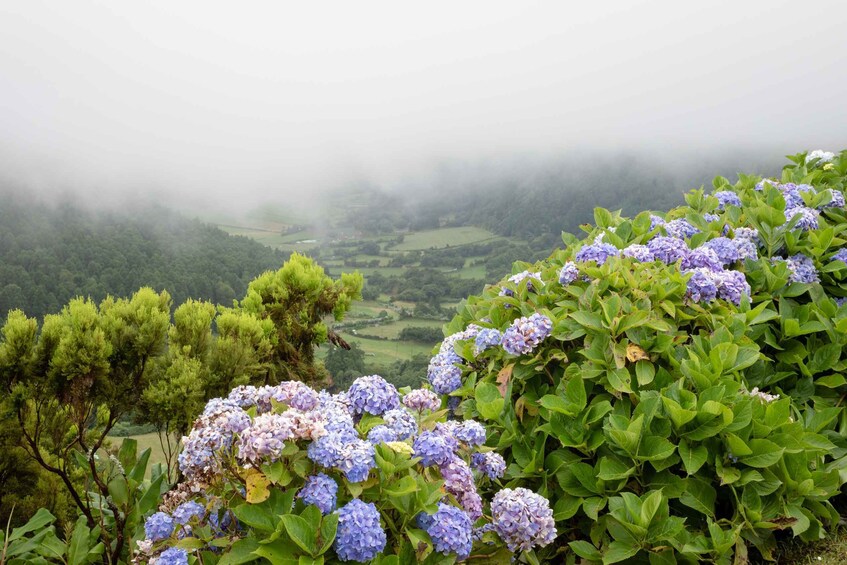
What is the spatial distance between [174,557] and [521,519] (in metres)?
1.31

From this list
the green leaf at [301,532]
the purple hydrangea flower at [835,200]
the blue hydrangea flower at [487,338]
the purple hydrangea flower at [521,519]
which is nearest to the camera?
the green leaf at [301,532]

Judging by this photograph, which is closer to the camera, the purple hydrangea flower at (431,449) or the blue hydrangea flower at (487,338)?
the purple hydrangea flower at (431,449)

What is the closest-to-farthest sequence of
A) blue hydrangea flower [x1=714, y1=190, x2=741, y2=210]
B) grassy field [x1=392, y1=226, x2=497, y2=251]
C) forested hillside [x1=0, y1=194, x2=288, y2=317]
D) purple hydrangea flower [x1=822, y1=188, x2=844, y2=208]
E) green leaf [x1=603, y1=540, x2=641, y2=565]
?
1. green leaf [x1=603, y1=540, x2=641, y2=565]
2. purple hydrangea flower [x1=822, y1=188, x2=844, y2=208]
3. blue hydrangea flower [x1=714, y1=190, x2=741, y2=210]
4. forested hillside [x1=0, y1=194, x2=288, y2=317]
5. grassy field [x1=392, y1=226, x2=497, y2=251]

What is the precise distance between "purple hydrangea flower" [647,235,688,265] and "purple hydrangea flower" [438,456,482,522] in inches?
86.0

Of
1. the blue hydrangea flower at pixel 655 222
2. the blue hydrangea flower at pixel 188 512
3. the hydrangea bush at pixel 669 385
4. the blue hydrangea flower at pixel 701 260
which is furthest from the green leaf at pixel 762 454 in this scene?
the blue hydrangea flower at pixel 188 512

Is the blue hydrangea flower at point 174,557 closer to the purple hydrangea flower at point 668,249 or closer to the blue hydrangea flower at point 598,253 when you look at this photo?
the blue hydrangea flower at point 598,253

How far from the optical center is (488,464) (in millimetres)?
2555

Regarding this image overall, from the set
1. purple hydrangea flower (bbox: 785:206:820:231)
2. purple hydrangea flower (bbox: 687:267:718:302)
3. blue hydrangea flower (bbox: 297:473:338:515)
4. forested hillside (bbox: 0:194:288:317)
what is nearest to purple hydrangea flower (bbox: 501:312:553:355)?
purple hydrangea flower (bbox: 687:267:718:302)

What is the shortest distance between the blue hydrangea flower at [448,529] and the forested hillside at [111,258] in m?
24.7

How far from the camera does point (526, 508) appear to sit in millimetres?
2260

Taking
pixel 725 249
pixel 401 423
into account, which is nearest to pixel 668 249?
pixel 725 249

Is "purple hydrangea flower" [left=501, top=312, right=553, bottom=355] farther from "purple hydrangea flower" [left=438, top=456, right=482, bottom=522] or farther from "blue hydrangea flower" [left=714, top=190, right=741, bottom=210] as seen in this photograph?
"blue hydrangea flower" [left=714, top=190, right=741, bottom=210]

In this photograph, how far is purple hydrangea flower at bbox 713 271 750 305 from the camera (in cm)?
342

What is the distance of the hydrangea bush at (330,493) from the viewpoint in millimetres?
1883
